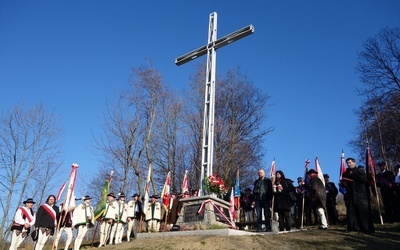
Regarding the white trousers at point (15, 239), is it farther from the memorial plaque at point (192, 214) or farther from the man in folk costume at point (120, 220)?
the memorial plaque at point (192, 214)

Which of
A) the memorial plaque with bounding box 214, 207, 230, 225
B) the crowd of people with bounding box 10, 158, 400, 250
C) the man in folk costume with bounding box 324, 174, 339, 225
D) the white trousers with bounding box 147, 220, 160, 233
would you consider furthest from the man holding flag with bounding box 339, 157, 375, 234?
the white trousers with bounding box 147, 220, 160, 233

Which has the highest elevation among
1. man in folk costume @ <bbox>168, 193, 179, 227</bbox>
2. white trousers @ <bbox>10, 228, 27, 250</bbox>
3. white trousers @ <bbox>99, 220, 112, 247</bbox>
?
man in folk costume @ <bbox>168, 193, 179, 227</bbox>

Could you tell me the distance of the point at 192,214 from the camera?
11.4m

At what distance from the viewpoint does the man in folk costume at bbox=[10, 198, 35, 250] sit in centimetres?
1068

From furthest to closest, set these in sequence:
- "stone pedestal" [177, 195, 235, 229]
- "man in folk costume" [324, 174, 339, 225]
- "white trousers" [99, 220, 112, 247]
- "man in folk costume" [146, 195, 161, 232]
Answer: "man in folk costume" [146, 195, 161, 232] → "man in folk costume" [324, 174, 339, 225] → "white trousers" [99, 220, 112, 247] → "stone pedestal" [177, 195, 235, 229]

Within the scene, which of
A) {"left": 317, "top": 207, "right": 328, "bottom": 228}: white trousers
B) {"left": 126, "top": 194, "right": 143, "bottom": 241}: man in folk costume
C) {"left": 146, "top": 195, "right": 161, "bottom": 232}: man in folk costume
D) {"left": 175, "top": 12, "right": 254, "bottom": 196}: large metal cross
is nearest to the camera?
{"left": 317, "top": 207, "right": 328, "bottom": 228}: white trousers

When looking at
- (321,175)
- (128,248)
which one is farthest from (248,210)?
(128,248)

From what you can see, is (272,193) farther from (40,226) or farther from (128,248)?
(40,226)

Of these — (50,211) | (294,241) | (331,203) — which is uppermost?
(331,203)

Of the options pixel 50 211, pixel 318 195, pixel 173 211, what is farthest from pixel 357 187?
pixel 50 211

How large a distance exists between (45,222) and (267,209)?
6.76 metres

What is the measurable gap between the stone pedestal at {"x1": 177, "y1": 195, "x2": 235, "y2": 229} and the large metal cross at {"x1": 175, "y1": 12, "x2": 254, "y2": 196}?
0.65 metres

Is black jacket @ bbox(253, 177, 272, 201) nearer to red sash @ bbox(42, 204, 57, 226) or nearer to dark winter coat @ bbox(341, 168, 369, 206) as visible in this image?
dark winter coat @ bbox(341, 168, 369, 206)

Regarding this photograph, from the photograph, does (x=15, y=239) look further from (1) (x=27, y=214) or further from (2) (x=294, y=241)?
(2) (x=294, y=241)
